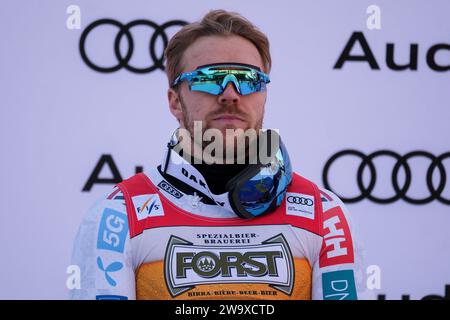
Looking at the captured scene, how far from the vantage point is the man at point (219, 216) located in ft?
6.01

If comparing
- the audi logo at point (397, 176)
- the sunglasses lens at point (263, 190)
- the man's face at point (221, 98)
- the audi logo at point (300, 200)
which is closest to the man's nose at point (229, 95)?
the man's face at point (221, 98)

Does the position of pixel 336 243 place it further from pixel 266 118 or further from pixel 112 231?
pixel 266 118

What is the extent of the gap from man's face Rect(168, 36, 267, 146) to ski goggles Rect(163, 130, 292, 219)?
121 millimetres

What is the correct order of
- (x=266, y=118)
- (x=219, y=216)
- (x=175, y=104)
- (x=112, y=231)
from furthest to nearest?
(x=266, y=118)
(x=175, y=104)
(x=219, y=216)
(x=112, y=231)

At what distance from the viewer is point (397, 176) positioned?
373cm

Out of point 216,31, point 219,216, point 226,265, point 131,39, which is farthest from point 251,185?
point 131,39

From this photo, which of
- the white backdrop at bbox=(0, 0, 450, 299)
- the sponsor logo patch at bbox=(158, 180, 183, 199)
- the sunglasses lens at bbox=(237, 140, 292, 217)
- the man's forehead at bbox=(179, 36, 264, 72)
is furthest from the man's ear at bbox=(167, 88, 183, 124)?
the white backdrop at bbox=(0, 0, 450, 299)

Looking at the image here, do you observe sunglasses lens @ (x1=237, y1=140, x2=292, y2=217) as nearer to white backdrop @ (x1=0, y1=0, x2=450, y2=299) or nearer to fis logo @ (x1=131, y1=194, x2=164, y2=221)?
fis logo @ (x1=131, y1=194, x2=164, y2=221)

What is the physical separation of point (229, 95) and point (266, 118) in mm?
1628

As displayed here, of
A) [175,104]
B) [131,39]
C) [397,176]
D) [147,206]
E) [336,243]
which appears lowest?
[336,243]

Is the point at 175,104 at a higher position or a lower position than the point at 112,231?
higher

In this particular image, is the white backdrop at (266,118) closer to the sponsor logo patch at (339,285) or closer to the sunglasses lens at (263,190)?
the sunglasses lens at (263,190)

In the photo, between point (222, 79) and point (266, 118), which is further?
point (266, 118)

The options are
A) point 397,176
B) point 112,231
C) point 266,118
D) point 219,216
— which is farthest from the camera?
point 397,176
